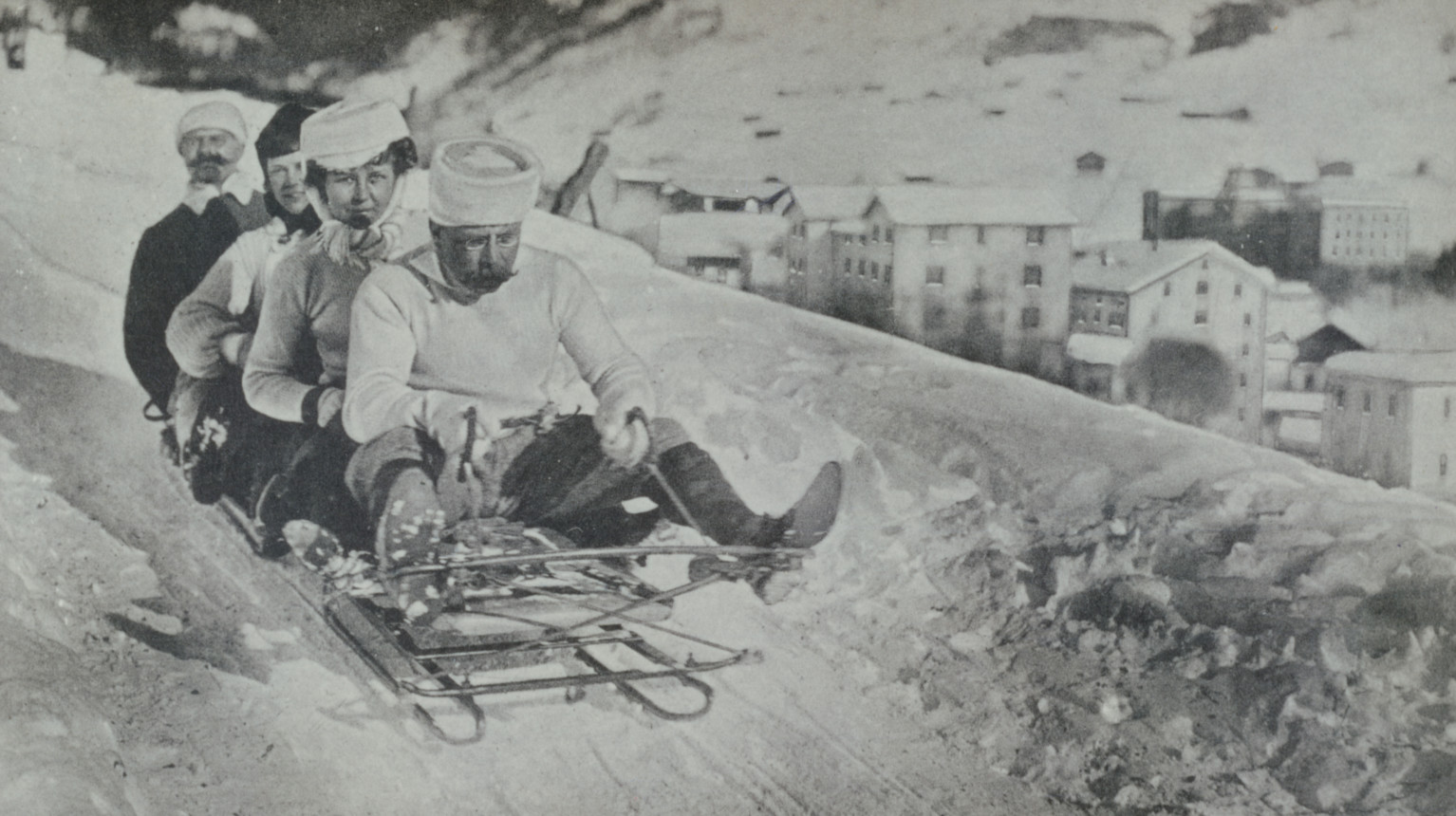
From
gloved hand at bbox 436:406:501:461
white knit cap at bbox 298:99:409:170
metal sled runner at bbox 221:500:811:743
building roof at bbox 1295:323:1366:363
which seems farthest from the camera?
building roof at bbox 1295:323:1366:363

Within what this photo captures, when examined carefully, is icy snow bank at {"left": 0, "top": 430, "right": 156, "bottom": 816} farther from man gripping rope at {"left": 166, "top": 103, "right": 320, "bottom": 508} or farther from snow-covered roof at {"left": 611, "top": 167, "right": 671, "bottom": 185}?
snow-covered roof at {"left": 611, "top": 167, "right": 671, "bottom": 185}

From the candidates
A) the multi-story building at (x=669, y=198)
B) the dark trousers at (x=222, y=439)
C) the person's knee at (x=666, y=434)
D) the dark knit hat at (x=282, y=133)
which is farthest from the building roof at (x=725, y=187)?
the dark trousers at (x=222, y=439)

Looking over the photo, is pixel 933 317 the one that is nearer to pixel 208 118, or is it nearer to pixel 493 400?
pixel 493 400

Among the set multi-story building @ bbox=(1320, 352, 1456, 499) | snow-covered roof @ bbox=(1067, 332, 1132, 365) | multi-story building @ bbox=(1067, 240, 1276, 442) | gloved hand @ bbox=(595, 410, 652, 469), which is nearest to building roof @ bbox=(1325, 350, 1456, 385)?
multi-story building @ bbox=(1320, 352, 1456, 499)

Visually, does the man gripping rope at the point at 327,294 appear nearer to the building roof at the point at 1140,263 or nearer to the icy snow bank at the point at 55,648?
the icy snow bank at the point at 55,648

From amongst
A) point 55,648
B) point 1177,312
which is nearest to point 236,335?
point 55,648
